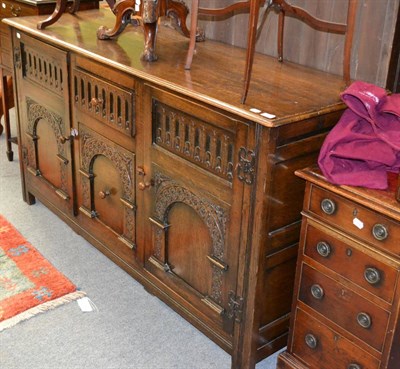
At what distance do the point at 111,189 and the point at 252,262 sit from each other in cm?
85

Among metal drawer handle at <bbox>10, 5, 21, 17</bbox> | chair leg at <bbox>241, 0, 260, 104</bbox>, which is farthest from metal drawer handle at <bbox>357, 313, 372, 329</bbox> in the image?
metal drawer handle at <bbox>10, 5, 21, 17</bbox>

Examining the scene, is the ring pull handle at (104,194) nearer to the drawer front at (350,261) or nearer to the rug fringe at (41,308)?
the rug fringe at (41,308)

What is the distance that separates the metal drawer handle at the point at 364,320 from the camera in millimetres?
1674

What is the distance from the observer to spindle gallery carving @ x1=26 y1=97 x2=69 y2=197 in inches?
107

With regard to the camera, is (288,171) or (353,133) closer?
(353,133)

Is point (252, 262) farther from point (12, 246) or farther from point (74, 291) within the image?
point (12, 246)

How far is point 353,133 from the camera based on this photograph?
166cm

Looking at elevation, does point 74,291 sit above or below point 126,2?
below

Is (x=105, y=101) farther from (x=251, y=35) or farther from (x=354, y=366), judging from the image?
(x=354, y=366)

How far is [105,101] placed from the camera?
2.31 metres

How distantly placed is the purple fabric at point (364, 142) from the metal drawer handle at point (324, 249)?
199 millimetres

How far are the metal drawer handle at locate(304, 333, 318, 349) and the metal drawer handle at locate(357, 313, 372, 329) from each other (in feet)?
0.74


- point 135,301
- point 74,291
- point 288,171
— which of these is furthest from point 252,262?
point 74,291

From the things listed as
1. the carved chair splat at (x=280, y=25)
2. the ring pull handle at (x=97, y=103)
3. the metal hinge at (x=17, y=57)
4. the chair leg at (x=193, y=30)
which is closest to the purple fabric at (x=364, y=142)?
the carved chair splat at (x=280, y=25)
